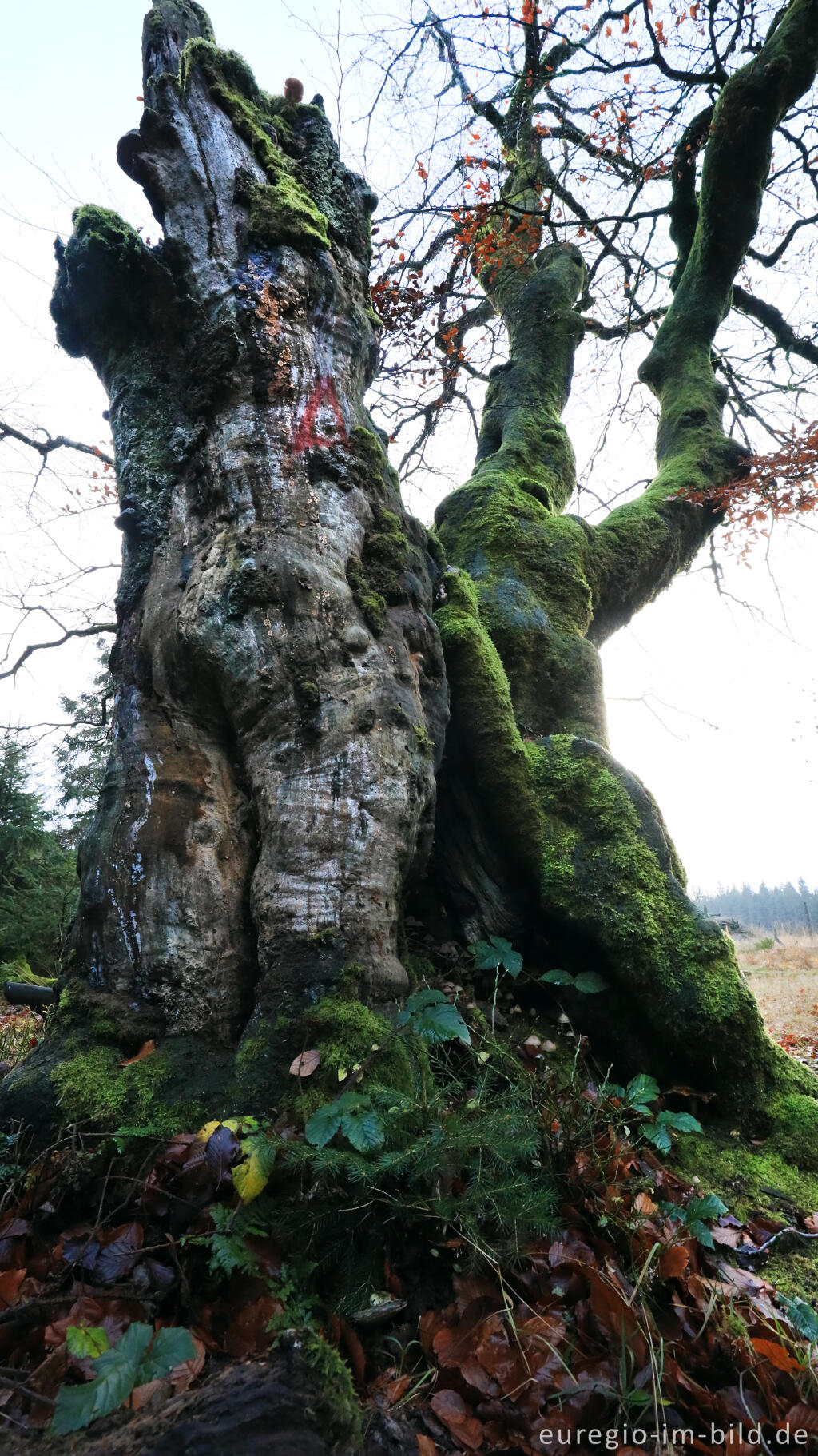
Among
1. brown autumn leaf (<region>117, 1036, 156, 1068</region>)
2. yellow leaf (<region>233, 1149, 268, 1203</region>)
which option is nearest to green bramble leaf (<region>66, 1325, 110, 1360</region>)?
yellow leaf (<region>233, 1149, 268, 1203</region>)

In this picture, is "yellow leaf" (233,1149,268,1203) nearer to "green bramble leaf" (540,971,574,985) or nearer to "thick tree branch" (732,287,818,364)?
"green bramble leaf" (540,971,574,985)

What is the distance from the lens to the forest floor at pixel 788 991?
357 inches

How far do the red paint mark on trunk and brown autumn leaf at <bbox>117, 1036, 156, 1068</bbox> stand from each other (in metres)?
2.54

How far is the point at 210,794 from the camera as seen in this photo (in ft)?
9.02

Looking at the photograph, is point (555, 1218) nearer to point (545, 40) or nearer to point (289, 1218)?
point (289, 1218)

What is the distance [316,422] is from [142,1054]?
2.78 m

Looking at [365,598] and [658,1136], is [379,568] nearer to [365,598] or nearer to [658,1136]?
[365,598]

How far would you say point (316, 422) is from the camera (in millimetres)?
3156

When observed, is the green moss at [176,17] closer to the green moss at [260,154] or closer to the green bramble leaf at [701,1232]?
the green moss at [260,154]

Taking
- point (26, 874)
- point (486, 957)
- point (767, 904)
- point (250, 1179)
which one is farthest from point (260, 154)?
point (767, 904)

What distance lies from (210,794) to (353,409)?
2113mm

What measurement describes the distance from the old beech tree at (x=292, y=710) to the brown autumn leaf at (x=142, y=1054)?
0.14ft

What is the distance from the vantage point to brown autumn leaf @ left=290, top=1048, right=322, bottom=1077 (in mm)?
1985

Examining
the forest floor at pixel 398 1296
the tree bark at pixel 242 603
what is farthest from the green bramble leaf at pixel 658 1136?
the tree bark at pixel 242 603
